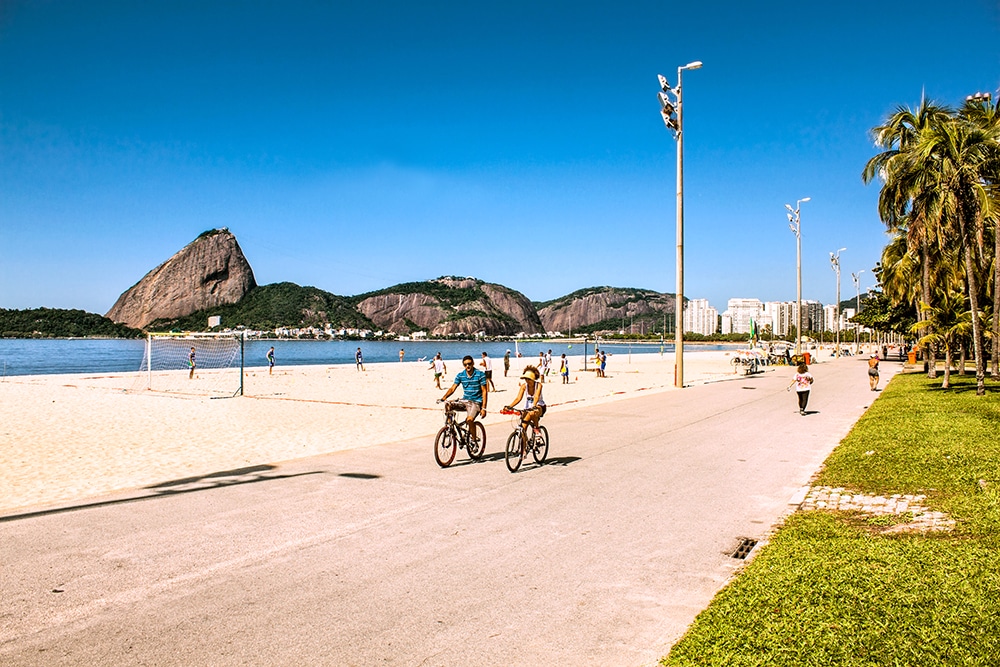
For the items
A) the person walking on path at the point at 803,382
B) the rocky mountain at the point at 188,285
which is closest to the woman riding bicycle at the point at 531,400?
the person walking on path at the point at 803,382

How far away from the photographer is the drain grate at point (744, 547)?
5.37m

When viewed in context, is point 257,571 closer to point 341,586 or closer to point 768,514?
point 341,586

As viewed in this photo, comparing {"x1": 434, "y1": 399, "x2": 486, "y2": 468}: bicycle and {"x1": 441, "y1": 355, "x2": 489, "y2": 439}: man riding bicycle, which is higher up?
{"x1": 441, "y1": 355, "x2": 489, "y2": 439}: man riding bicycle

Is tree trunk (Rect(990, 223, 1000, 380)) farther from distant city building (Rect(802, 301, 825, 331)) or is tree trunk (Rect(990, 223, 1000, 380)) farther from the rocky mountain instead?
the rocky mountain

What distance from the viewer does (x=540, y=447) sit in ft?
31.9

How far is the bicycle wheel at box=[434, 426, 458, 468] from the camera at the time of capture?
942 centimetres

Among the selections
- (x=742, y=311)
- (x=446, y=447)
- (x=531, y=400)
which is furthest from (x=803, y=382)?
(x=742, y=311)

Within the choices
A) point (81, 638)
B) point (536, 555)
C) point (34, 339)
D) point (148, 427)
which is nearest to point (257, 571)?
point (81, 638)

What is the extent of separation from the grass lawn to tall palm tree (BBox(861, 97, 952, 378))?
17.0 metres

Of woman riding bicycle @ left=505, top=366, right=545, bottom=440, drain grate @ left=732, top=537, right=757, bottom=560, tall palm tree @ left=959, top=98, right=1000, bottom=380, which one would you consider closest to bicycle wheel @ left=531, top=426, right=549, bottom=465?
woman riding bicycle @ left=505, top=366, right=545, bottom=440

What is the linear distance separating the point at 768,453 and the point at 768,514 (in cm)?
409

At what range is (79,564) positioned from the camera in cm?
514

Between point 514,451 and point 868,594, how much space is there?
565 centimetres

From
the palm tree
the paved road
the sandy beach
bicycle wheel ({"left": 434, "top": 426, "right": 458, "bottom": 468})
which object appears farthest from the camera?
the palm tree
